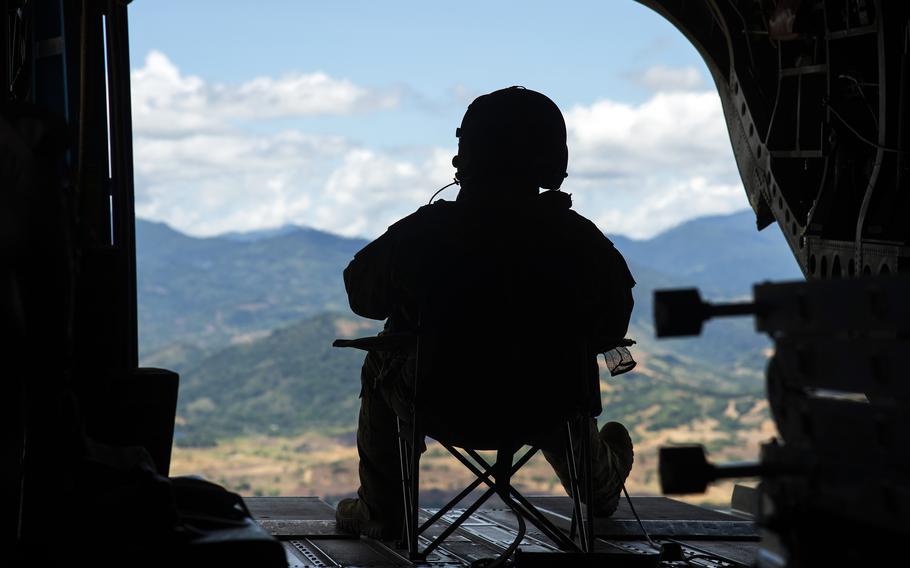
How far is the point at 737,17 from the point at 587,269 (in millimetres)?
3497

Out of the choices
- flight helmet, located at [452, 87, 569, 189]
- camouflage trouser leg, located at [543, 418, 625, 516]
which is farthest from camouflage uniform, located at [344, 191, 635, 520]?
camouflage trouser leg, located at [543, 418, 625, 516]

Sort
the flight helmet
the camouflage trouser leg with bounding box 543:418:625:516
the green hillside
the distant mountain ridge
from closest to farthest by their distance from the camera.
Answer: the flight helmet, the camouflage trouser leg with bounding box 543:418:625:516, the green hillside, the distant mountain ridge

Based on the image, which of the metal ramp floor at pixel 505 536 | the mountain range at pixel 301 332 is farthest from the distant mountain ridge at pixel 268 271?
the metal ramp floor at pixel 505 536

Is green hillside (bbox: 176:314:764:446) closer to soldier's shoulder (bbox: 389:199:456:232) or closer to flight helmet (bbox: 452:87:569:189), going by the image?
flight helmet (bbox: 452:87:569:189)

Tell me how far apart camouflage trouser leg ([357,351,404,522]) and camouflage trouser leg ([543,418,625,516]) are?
0.57 metres

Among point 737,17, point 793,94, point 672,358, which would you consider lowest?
point 672,358

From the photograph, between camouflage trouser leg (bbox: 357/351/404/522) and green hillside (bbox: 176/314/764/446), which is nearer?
camouflage trouser leg (bbox: 357/351/404/522)

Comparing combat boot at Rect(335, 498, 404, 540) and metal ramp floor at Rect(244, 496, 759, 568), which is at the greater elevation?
combat boot at Rect(335, 498, 404, 540)

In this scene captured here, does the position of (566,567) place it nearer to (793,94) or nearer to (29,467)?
(29,467)

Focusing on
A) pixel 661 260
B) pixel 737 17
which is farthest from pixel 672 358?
pixel 737 17

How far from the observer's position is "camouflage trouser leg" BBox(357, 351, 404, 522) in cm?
440

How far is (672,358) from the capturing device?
88375 mm

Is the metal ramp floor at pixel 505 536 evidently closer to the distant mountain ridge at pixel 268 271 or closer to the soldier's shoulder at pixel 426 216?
the soldier's shoulder at pixel 426 216

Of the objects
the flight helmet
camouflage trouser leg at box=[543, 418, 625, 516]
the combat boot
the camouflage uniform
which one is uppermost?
the flight helmet
